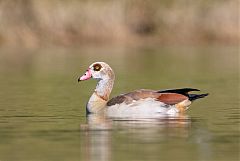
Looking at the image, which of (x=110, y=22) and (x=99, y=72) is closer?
(x=99, y=72)

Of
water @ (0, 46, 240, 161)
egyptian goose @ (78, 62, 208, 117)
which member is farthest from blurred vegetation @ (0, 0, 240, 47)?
egyptian goose @ (78, 62, 208, 117)

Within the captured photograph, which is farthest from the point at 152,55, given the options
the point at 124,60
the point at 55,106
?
the point at 55,106

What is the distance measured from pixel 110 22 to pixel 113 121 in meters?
24.8

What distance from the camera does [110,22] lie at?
38531mm

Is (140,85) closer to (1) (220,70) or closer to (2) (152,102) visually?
(1) (220,70)

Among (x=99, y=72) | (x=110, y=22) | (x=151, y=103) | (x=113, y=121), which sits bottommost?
(x=110, y=22)

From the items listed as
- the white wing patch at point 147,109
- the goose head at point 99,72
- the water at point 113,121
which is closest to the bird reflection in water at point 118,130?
the water at point 113,121

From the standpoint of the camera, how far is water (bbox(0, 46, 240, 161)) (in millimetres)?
10914

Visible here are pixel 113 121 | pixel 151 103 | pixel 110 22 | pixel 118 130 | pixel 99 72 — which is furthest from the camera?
pixel 110 22

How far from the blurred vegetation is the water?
9.68 m

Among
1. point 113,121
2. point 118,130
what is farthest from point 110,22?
point 118,130

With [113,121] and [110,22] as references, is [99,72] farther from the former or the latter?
[110,22]

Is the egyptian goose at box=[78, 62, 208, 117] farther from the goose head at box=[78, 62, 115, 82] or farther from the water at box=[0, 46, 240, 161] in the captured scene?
the goose head at box=[78, 62, 115, 82]

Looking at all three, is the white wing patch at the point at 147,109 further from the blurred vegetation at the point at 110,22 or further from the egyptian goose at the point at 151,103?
the blurred vegetation at the point at 110,22
